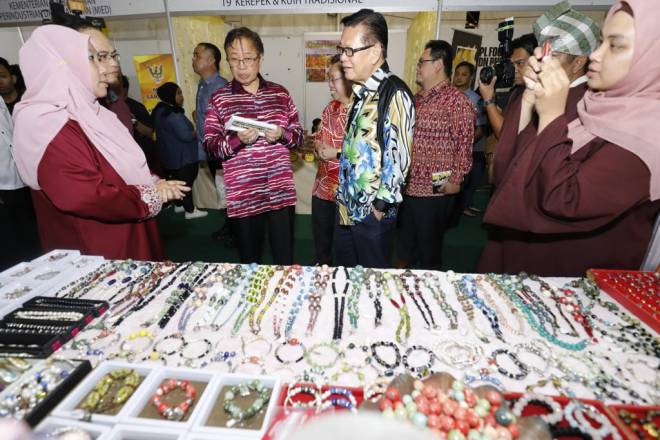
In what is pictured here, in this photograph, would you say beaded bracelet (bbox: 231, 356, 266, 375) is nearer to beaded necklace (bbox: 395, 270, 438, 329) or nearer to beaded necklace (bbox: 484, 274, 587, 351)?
beaded necklace (bbox: 395, 270, 438, 329)

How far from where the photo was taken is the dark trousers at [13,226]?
8.13 feet

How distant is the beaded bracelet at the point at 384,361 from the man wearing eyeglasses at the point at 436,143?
6.16 feet

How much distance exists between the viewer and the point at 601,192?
1305 millimetres

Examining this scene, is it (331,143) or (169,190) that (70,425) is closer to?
(169,190)

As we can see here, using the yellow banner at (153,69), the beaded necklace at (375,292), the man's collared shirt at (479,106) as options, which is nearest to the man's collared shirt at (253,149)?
the beaded necklace at (375,292)

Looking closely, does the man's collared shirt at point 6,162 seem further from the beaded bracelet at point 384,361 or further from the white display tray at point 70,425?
the beaded bracelet at point 384,361

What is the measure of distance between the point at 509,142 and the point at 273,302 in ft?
4.62

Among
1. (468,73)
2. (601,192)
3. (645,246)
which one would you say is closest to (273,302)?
(601,192)

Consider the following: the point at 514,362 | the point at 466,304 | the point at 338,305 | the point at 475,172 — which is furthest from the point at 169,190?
the point at 475,172

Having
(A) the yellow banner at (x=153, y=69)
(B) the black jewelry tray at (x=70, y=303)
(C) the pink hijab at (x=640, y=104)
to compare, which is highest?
(A) the yellow banner at (x=153, y=69)

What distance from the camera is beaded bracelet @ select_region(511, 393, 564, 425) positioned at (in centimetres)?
90

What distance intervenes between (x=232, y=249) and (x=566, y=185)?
3.62m

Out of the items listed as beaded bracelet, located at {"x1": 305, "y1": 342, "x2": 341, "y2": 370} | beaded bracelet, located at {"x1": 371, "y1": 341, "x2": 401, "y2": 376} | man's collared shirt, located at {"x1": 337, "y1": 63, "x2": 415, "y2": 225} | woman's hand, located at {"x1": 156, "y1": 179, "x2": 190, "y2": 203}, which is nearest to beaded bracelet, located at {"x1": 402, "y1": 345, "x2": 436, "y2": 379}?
beaded bracelet, located at {"x1": 371, "y1": 341, "x2": 401, "y2": 376}

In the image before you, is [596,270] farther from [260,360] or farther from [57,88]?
[57,88]
